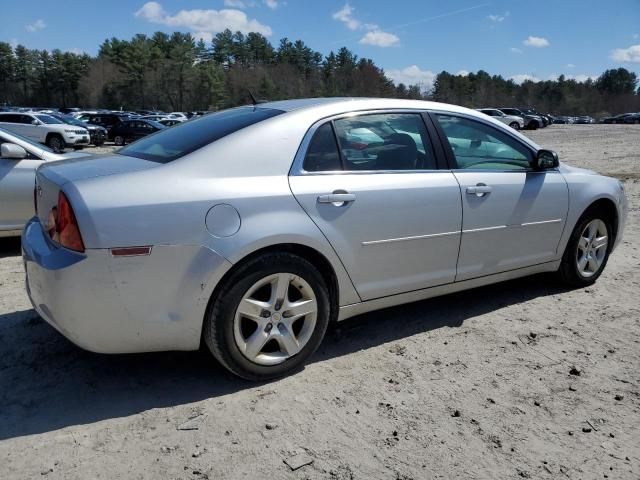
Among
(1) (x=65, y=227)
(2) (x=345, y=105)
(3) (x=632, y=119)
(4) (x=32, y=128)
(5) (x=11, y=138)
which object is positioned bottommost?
(4) (x=32, y=128)

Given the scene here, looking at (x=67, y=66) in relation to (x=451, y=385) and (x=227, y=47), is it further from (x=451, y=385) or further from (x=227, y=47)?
(x=451, y=385)

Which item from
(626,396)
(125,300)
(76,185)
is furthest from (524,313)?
(76,185)

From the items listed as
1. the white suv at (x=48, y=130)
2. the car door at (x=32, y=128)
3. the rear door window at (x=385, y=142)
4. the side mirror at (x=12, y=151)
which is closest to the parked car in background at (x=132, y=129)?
the white suv at (x=48, y=130)

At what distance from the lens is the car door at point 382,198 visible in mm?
3133

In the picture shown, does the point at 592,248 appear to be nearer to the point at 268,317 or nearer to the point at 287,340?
the point at 287,340

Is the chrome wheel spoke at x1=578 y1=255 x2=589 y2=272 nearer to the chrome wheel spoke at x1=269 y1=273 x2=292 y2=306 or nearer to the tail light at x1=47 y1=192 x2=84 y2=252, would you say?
the chrome wheel spoke at x1=269 y1=273 x2=292 y2=306

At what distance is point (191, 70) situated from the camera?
98500 mm

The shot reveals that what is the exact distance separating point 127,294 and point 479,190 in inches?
94.6

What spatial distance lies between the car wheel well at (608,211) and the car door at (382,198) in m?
1.70

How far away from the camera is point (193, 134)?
3354 mm

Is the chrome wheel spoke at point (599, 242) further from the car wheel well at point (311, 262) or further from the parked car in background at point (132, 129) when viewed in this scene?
the parked car in background at point (132, 129)

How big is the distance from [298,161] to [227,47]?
399 ft

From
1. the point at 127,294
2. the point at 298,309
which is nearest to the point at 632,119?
the point at 298,309

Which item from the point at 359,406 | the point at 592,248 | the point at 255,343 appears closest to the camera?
the point at 359,406
